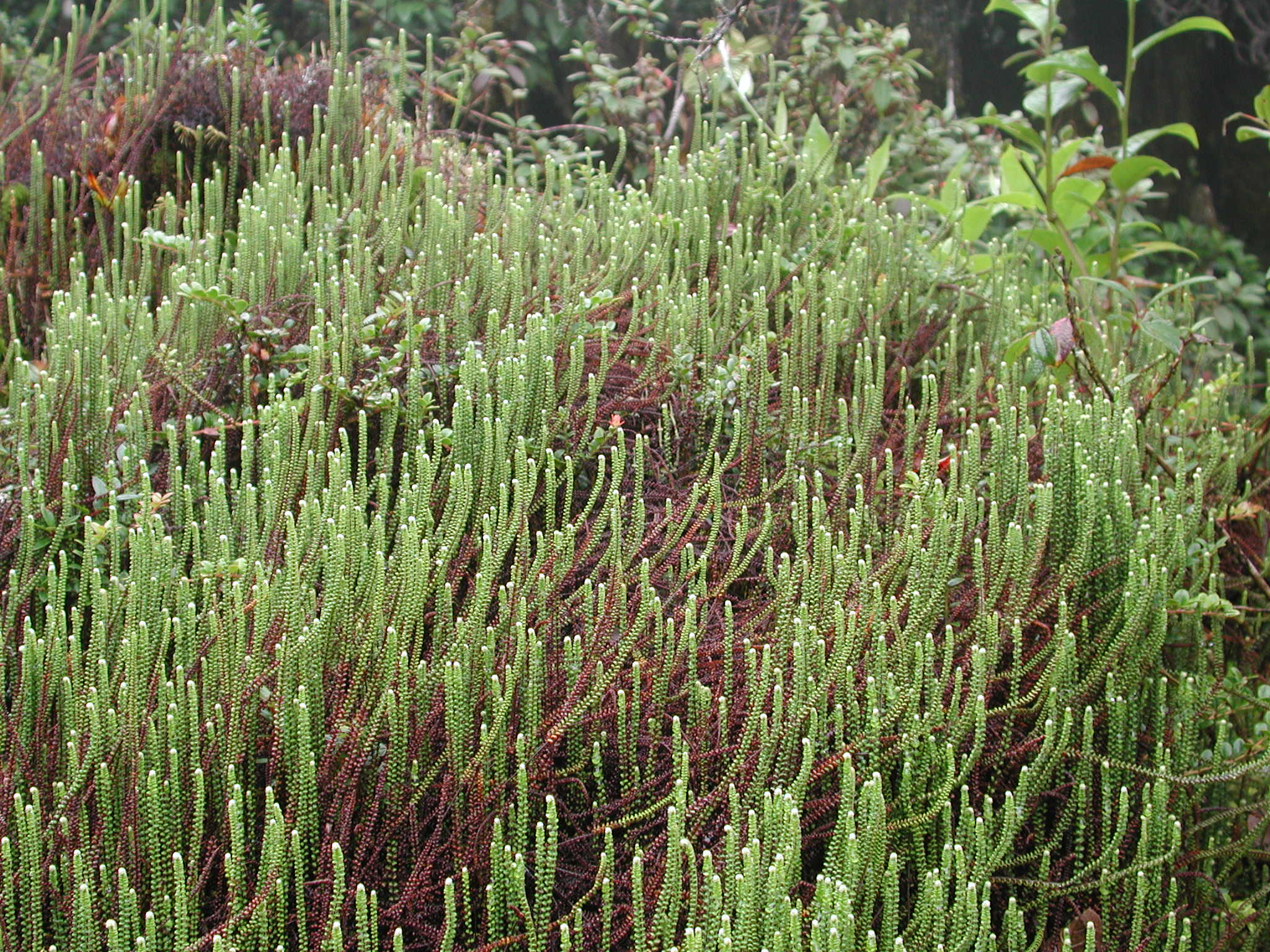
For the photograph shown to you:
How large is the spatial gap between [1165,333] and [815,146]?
1948 mm

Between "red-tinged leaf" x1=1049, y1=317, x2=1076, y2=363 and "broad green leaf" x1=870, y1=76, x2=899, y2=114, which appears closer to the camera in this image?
"red-tinged leaf" x1=1049, y1=317, x2=1076, y2=363

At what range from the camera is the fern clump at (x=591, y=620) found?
1.84m

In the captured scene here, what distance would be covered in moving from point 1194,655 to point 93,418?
7.98ft

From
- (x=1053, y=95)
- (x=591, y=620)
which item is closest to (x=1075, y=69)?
(x=1053, y=95)

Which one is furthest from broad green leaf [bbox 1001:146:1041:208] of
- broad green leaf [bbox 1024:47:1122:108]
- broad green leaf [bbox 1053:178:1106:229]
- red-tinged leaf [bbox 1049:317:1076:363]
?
red-tinged leaf [bbox 1049:317:1076:363]

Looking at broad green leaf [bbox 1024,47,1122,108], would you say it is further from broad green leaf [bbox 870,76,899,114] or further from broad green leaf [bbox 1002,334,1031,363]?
broad green leaf [bbox 870,76,899,114]

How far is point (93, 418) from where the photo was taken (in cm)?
273

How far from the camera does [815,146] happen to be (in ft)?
15.1

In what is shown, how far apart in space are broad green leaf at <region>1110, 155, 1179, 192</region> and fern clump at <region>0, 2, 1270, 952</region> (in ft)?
1.56

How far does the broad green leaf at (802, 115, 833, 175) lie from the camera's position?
4.30 meters

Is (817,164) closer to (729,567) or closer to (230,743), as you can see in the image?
(729,567)

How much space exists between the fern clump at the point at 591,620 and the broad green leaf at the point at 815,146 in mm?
969

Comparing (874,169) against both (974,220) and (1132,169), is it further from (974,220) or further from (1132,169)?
(1132,169)

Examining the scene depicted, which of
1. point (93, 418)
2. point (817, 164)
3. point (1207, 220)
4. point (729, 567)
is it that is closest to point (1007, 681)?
point (729, 567)
